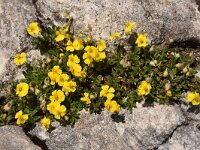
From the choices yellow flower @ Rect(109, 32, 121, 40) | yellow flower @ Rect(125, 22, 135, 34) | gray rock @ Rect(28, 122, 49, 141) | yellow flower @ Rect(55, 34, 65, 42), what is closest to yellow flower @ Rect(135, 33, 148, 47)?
yellow flower @ Rect(125, 22, 135, 34)

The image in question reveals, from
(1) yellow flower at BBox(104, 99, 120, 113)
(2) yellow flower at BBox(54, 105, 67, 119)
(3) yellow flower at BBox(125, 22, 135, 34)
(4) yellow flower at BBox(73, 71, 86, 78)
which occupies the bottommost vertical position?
(2) yellow flower at BBox(54, 105, 67, 119)

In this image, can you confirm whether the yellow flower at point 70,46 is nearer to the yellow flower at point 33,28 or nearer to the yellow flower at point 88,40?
the yellow flower at point 88,40

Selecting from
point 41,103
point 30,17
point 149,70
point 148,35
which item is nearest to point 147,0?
point 148,35

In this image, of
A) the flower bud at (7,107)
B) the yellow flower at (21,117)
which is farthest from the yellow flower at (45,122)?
the flower bud at (7,107)

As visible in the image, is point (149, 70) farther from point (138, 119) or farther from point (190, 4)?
point (190, 4)

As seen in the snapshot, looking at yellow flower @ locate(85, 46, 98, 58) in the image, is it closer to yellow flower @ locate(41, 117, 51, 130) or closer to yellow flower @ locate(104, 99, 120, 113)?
yellow flower @ locate(104, 99, 120, 113)
